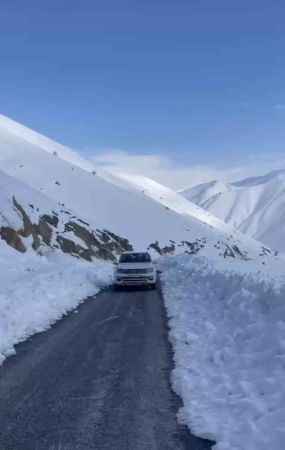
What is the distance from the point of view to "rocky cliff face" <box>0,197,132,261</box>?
35.1 metres

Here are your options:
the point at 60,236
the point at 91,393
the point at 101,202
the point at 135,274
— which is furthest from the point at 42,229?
the point at 101,202

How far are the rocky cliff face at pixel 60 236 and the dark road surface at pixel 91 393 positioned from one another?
903 inches

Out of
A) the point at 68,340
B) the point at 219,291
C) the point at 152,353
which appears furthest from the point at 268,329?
the point at 219,291

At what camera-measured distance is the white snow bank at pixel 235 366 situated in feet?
19.3

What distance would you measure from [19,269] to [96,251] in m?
21.9

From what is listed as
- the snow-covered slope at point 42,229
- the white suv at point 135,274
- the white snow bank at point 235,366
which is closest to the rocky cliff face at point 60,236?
the snow-covered slope at point 42,229

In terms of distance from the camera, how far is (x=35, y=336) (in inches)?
466

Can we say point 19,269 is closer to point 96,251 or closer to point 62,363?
point 62,363

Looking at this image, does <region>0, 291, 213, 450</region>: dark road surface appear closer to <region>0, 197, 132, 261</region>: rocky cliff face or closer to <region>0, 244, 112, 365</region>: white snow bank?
<region>0, 244, 112, 365</region>: white snow bank

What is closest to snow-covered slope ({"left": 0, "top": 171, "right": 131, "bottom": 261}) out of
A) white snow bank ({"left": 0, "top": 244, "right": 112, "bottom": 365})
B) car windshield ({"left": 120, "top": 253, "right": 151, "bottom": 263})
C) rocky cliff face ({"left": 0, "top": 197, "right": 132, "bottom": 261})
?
rocky cliff face ({"left": 0, "top": 197, "right": 132, "bottom": 261})

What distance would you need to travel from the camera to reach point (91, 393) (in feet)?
24.6

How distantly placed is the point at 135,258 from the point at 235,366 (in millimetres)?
17306

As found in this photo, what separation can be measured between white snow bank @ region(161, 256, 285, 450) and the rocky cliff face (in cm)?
2220

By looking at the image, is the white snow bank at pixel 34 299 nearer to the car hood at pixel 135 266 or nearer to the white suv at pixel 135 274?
the white suv at pixel 135 274
